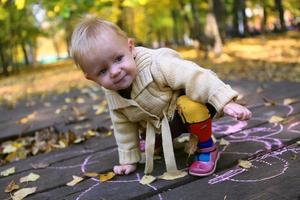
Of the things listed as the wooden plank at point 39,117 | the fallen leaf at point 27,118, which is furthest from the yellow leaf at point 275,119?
the fallen leaf at point 27,118

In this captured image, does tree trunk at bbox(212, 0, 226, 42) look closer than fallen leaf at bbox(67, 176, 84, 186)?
No

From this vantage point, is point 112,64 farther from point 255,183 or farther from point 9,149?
point 9,149

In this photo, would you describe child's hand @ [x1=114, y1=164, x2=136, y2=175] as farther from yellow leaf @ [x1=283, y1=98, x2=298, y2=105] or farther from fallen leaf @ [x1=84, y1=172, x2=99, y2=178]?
yellow leaf @ [x1=283, y1=98, x2=298, y2=105]

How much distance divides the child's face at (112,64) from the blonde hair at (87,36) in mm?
26

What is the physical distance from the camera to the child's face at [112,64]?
6.54 ft

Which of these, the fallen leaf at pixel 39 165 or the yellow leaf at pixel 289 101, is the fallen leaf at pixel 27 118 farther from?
the yellow leaf at pixel 289 101

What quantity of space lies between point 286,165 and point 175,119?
2.05 feet

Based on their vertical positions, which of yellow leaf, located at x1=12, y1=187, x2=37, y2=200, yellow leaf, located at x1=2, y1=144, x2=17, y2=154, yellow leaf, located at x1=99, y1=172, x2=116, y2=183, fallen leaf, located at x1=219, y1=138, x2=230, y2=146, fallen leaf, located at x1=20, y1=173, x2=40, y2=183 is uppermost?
fallen leaf, located at x1=219, y1=138, x2=230, y2=146

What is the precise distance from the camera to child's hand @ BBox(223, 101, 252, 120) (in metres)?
1.90

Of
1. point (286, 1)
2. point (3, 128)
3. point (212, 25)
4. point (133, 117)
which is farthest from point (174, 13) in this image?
point (133, 117)

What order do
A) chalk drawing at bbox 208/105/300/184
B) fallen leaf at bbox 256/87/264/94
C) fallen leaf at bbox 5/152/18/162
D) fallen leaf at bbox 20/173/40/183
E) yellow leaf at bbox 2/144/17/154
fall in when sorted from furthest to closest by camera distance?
1. fallen leaf at bbox 256/87/264/94
2. yellow leaf at bbox 2/144/17/154
3. fallen leaf at bbox 5/152/18/162
4. fallen leaf at bbox 20/173/40/183
5. chalk drawing at bbox 208/105/300/184

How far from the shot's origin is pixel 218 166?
2145mm

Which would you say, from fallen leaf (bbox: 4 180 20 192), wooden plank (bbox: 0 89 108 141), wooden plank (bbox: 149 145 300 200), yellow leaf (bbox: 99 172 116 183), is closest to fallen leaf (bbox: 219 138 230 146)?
wooden plank (bbox: 149 145 300 200)

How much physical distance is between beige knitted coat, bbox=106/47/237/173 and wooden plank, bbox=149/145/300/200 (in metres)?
0.29
